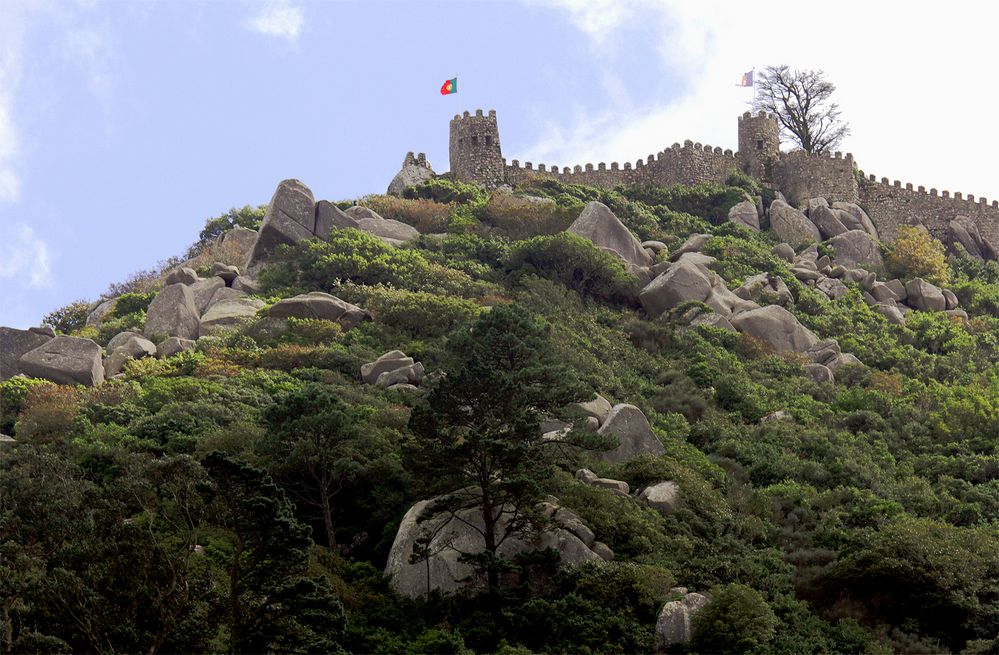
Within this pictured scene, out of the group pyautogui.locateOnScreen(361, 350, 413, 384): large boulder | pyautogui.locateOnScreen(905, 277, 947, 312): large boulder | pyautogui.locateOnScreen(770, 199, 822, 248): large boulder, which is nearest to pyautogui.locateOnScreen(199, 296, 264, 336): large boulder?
pyautogui.locateOnScreen(361, 350, 413, 384): large boulder

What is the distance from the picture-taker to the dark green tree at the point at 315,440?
112 ft

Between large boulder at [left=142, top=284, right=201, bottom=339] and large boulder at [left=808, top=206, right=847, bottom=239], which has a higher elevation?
large boulder at [left=808, top=206, right=847, bottom=239]

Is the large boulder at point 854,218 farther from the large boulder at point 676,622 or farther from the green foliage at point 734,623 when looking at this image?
the large boulder at point 676,622

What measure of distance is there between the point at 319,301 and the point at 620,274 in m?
12.4

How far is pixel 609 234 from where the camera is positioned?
196 feet

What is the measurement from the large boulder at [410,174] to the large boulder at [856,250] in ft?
62.5

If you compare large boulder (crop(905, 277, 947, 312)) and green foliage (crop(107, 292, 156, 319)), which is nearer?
green foliage (crop(107, 292, 156, 319))

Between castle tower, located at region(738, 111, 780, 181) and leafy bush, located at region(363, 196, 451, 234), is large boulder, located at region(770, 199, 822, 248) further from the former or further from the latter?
leafy bush, located at region(363, 196, 451, 234)

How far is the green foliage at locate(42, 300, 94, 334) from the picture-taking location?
58.6 m

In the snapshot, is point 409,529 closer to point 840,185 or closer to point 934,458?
point 934,458

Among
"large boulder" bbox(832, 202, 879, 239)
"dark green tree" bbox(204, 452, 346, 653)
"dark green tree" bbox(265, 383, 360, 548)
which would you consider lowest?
"dark green tree" bbox(204, 452, 346, 653)

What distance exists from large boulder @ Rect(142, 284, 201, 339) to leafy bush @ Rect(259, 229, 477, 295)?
137 inches

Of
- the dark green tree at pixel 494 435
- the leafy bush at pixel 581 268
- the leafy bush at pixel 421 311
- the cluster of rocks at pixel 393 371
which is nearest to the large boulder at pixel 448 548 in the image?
the dark green tree at pixel 494 435

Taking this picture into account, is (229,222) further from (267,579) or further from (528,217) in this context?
(267,579)
